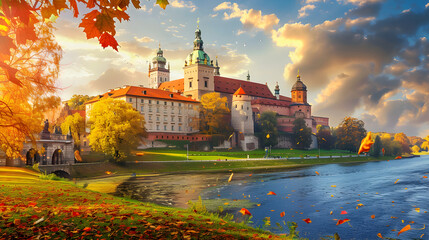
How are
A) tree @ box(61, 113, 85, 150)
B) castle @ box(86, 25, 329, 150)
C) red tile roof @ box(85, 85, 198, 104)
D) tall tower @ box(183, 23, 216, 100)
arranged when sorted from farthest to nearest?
1. tall tower @ box(183, 23, 216, 100)
2. castle @ box(86, 25, 329, 150)
3. red tile roof @ box(85, 85, 198, 104)
4. tree @ box(61, 113, 85, 150)

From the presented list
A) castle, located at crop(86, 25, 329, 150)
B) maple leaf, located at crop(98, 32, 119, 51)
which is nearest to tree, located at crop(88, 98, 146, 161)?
castle, located at crop(86, 25, 329, 150)

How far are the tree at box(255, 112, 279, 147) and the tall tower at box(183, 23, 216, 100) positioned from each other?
2128cm

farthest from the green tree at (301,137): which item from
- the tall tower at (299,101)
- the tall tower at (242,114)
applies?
the tall tower at (242,114)

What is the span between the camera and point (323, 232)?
57.3 feet

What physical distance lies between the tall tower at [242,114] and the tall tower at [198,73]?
1623 centimetres

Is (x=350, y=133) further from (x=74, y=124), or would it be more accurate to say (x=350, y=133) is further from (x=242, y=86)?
(x=74, y=124)

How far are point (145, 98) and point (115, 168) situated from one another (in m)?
35.7

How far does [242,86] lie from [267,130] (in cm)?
3386

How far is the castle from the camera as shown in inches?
3425

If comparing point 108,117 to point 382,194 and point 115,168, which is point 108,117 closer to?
point 115,168

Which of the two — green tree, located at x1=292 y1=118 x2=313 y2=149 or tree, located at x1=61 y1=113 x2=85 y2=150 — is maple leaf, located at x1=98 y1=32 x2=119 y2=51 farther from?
green tree, located at x1=292 y1=118 x2=313 y2=149

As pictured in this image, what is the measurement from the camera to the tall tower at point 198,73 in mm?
109875

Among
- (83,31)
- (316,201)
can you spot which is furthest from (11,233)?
(316,201)

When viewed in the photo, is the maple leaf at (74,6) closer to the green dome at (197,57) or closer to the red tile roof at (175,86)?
the green dome at (197,57)
